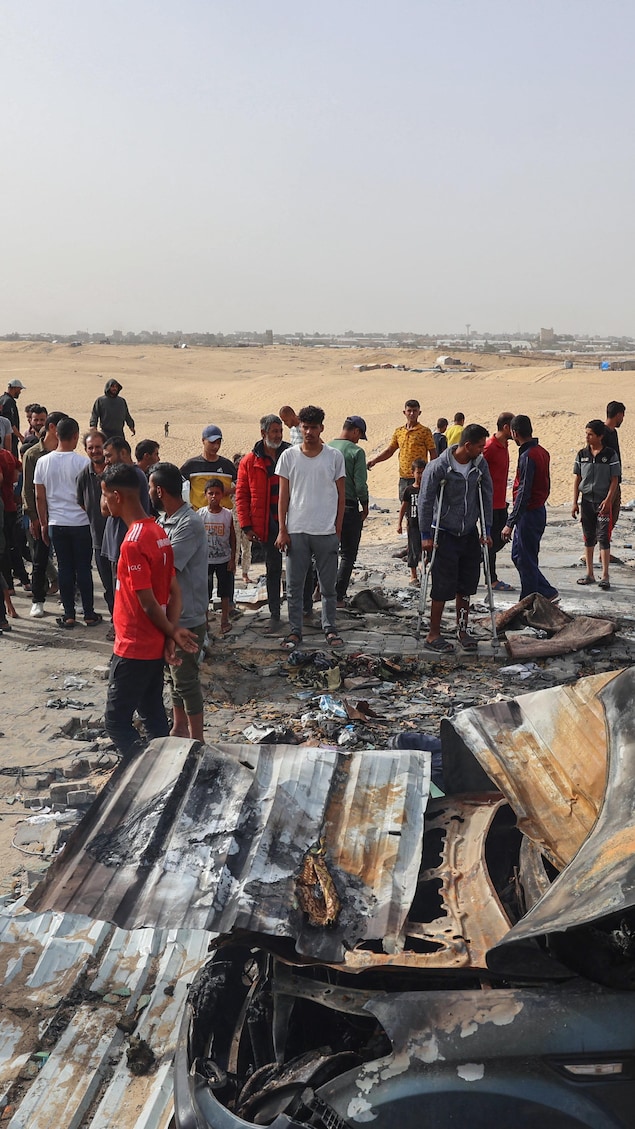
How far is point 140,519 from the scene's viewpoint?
4738 mm

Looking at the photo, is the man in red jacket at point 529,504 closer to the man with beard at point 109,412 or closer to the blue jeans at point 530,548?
the blue jeans at point 530,548

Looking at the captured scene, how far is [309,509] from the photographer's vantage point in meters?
7.67

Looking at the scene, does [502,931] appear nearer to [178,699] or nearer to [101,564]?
[178,699]

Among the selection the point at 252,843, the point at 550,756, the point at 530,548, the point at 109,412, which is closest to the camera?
the point at 252,843

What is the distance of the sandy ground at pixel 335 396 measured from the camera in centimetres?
2420

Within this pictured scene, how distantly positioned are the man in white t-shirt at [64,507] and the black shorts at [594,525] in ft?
17.4

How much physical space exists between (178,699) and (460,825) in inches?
114

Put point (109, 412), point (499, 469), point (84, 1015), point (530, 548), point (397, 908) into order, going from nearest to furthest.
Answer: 1. point (397, 908)
2. point (84, 1015)
3. point (530, 548)
4. point (499, 469)
5. point (109, 412)

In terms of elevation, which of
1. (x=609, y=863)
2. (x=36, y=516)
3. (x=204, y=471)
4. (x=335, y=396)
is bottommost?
(x=335, y=396)

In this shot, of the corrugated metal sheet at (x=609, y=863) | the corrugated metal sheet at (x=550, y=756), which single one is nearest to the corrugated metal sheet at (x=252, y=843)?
the corrugated metal sheet at (x=550, y=756)

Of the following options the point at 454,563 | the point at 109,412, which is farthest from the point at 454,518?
the point at 109,412

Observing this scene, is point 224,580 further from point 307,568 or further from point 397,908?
point 397,908

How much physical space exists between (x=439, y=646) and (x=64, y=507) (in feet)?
12.1

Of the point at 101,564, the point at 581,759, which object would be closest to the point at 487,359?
the point at 101,564
